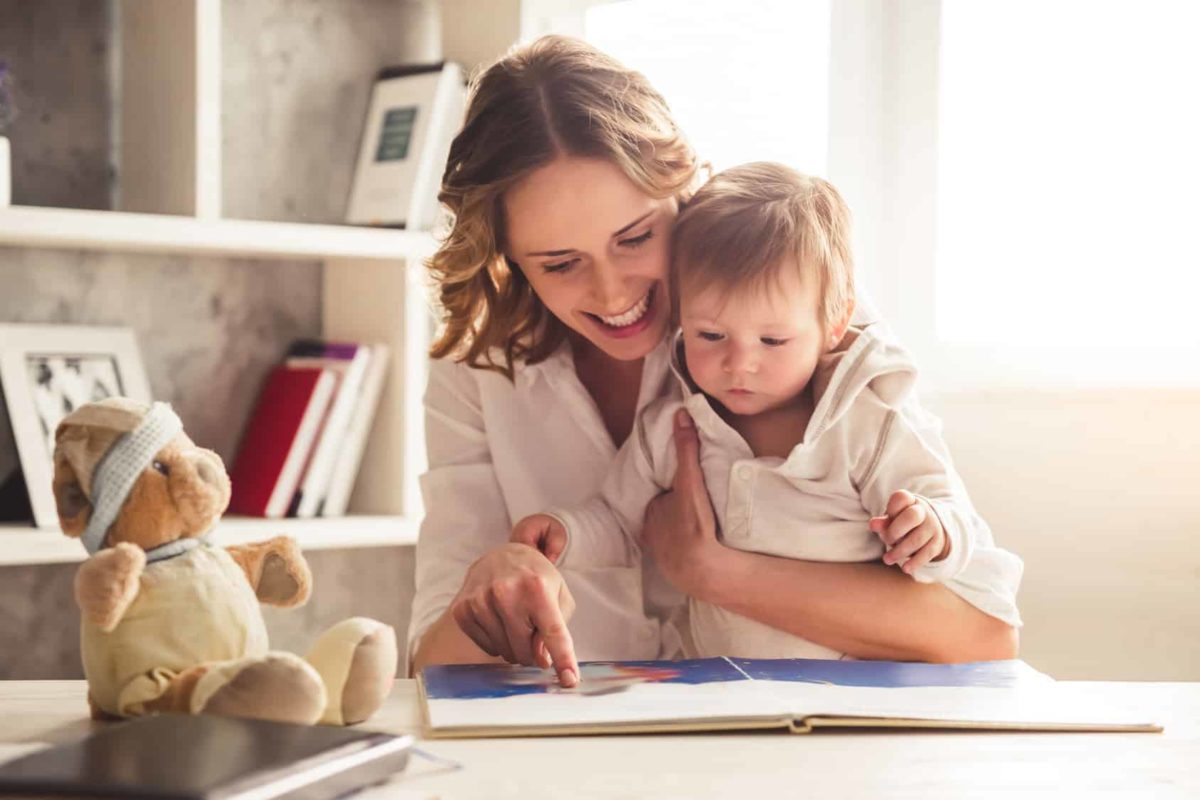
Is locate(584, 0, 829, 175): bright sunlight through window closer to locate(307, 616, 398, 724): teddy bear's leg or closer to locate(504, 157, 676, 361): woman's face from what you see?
locate(504, 157, 676, 361): woman's face

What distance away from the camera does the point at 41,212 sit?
2.00 meters

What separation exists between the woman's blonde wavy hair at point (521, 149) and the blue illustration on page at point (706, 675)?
532 millimetres

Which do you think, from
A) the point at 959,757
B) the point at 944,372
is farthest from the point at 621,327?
the point at 944,372

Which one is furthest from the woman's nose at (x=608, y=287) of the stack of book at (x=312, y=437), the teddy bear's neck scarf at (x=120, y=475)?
the stack of book at (x=312, y=437)

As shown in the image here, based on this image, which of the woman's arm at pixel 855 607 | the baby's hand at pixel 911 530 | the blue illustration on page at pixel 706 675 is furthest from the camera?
the woman's arm at pixel 855 607

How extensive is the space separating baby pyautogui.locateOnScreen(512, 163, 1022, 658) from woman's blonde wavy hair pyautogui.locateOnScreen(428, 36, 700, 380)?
93mm

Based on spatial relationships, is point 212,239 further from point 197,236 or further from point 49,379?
point 49,379

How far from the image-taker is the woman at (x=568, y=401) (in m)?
1.35

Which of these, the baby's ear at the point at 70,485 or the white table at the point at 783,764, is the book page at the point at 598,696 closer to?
the white table at the point at 783,764

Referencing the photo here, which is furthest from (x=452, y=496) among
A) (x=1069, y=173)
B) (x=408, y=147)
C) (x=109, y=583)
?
(x=1069, y=173)

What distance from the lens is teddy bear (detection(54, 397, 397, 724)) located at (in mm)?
843

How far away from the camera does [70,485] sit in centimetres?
89

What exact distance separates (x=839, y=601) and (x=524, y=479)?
464mm

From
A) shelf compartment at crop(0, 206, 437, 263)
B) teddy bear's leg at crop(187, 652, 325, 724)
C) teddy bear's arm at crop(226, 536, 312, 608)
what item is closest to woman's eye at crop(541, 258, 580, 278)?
teddy bear's arm at crop(226, 536, 312, 608)
